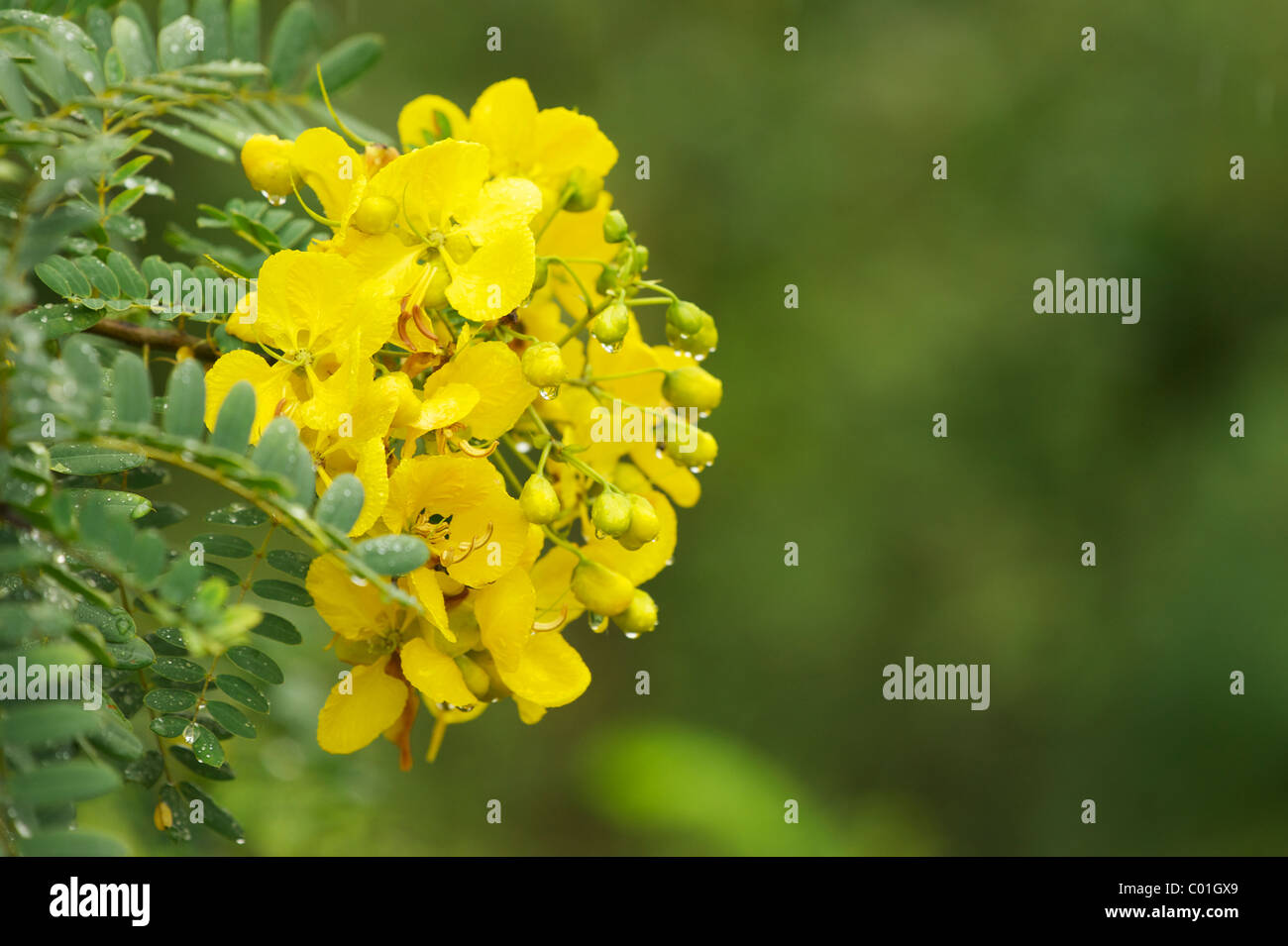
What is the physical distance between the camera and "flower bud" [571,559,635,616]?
117 cm

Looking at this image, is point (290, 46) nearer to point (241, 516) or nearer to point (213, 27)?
point (213, 27)

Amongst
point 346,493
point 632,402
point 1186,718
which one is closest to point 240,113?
point 632,402

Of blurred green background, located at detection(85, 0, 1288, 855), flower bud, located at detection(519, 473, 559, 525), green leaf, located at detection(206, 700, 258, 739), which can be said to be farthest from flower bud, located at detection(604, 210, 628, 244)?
blurred green background, located at detection(85, 0, 1288, 855)

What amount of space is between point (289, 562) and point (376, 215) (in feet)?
1.31

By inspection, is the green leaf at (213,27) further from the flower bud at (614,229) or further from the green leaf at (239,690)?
the green leaf at (239,690)

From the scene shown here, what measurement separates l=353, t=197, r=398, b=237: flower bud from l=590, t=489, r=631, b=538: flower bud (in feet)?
1.13

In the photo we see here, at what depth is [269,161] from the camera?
118 centimetres

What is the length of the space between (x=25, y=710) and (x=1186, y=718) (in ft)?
12.9

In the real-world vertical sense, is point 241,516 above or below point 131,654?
above

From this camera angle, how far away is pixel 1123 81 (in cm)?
411

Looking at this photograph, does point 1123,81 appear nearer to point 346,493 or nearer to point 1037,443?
point 1037,443

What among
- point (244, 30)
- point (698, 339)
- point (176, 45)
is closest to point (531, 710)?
point (698, 339)

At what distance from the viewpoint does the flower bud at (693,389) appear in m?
1.25

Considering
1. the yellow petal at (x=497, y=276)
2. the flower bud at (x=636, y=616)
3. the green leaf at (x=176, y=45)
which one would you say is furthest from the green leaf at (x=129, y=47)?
the flower bud at (x=636, y=616)
